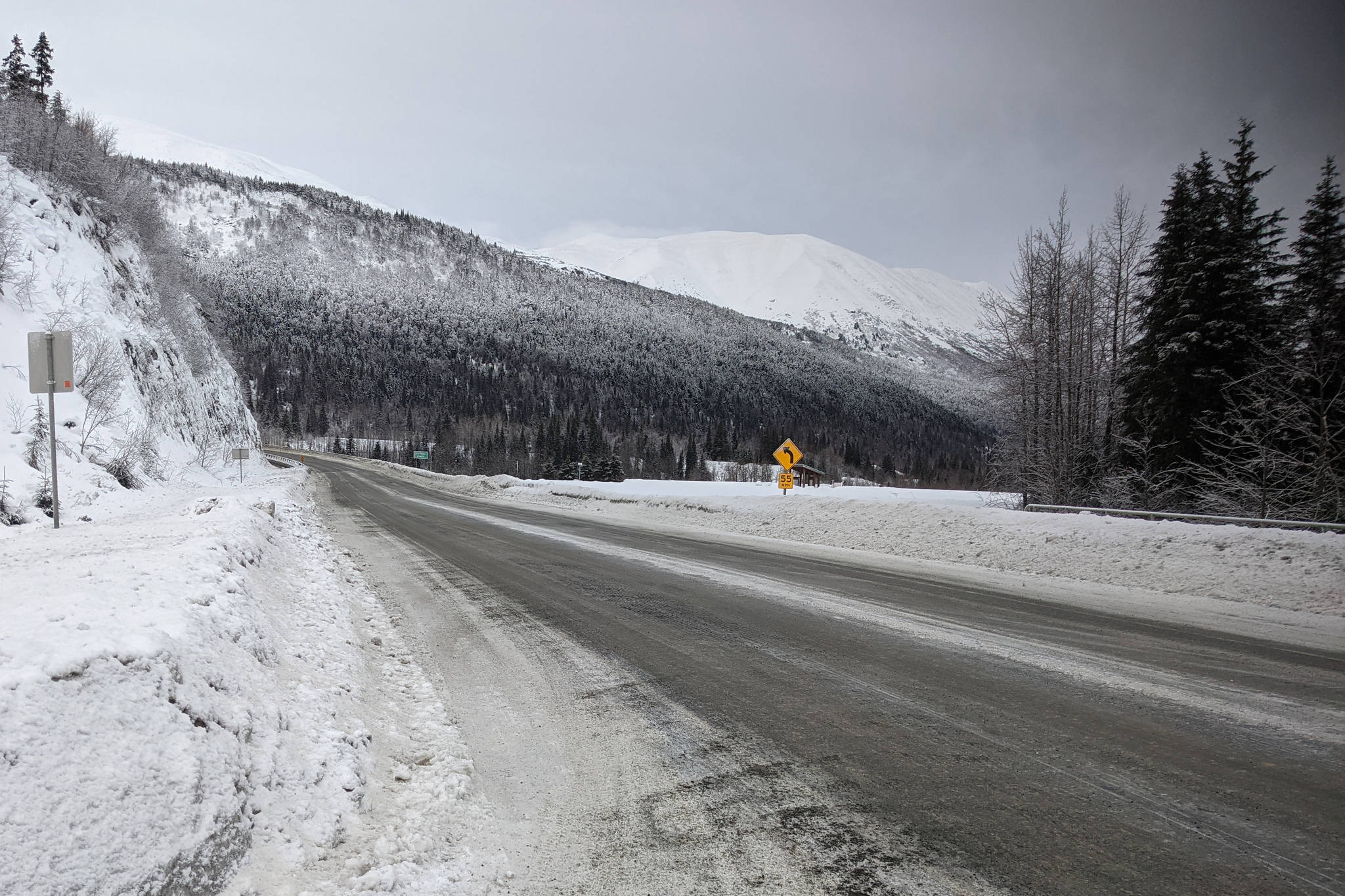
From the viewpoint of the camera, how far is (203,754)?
9.30 feet

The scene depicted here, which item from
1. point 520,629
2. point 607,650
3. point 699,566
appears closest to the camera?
point 607,650

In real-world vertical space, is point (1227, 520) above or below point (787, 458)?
below

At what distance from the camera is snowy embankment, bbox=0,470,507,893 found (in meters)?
2.22

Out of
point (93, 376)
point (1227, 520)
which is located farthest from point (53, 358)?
point (1227, 520)

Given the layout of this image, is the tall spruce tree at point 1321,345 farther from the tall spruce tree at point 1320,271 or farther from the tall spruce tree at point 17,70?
the tall spruce tree at point 17,70

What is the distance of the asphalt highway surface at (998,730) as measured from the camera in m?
2.69

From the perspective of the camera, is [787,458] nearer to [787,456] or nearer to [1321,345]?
[787,456]

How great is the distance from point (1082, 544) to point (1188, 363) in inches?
509

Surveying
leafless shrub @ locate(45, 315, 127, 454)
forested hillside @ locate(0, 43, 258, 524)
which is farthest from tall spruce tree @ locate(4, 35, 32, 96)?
leafless shrub @ locate(45, 315, 127, 454)

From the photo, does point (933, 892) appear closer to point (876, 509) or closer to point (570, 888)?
point (570, 888)

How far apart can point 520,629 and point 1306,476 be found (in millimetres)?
17980

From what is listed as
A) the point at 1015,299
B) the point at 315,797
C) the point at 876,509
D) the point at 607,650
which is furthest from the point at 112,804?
the point at 1015,299

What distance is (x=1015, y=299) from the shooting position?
76.0ft

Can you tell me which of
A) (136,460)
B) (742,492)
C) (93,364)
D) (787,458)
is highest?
(93,364)
